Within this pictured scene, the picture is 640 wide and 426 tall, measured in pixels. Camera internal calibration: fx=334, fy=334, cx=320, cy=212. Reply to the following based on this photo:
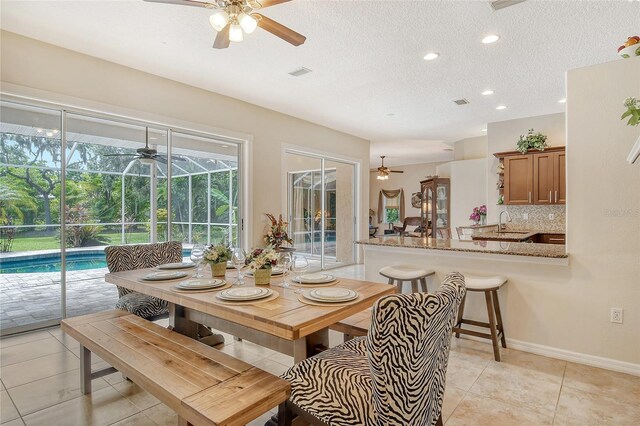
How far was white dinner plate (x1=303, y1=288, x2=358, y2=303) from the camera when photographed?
1.81 meters

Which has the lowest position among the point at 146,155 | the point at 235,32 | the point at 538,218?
the point at 538,218

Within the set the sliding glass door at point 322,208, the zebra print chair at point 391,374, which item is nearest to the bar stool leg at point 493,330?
the zebra print chair at point 391,374

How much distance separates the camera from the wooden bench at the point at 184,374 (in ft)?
4.45

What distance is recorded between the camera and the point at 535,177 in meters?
5.51

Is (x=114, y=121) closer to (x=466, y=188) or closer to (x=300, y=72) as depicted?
(x=300, y=72)

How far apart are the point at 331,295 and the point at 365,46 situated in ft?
8.89

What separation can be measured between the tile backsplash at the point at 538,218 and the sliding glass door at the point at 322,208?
3163mm

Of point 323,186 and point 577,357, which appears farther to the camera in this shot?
point 323,186

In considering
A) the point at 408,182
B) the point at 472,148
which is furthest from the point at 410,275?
the point at 408,182

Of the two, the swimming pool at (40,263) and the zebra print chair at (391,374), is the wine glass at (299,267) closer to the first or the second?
the zebra print chair at (391,374)

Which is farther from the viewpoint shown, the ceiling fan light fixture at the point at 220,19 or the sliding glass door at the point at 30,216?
the sliding glass door at the point at 30,216

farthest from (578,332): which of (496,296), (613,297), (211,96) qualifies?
(211,96)

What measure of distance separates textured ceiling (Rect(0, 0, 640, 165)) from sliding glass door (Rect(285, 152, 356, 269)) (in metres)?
1.65

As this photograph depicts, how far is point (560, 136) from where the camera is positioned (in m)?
5.71
